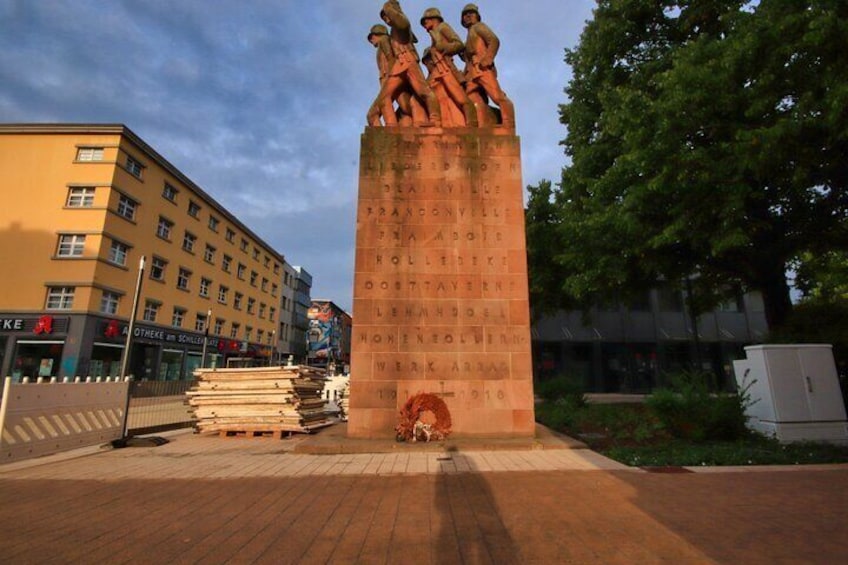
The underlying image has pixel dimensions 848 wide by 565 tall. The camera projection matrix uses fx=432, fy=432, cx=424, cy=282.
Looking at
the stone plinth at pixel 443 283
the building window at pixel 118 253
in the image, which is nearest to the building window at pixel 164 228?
the building window at pixel 118 253

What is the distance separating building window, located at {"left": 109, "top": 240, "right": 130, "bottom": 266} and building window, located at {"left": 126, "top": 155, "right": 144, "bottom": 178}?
5.70m

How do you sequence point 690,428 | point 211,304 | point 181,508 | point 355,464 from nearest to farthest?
point 181,508 < point 355,464 < point 690,428 < point 211,304

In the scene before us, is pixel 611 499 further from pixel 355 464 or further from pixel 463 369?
pixel 463 369

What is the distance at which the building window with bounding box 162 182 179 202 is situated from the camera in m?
37.1

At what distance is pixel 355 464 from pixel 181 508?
10.2ft

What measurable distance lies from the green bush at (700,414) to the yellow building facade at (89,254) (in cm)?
2492

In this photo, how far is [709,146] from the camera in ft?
41.7

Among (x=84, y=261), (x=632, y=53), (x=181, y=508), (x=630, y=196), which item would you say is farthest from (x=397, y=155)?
(x=84, y=261)

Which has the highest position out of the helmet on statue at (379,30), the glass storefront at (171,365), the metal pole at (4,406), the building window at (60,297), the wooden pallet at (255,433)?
the helmet on statue at (379,30)

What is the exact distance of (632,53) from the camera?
676 inches

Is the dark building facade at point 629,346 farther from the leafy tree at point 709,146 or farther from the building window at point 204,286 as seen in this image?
the building window at point 204,286

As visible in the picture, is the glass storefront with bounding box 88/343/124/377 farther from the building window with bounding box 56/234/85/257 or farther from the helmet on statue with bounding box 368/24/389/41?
the helmet on statue with bounding box 368/24/389/41

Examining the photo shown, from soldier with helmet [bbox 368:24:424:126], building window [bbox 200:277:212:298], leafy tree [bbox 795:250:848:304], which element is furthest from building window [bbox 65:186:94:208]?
leafy tree [bbox 795:250:848:304]

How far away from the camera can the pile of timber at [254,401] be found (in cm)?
1177
